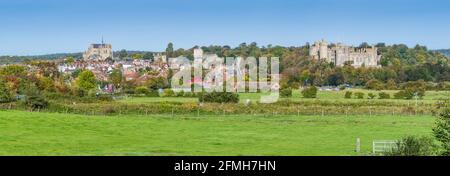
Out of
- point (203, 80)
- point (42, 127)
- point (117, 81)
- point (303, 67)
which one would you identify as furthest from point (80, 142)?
point (303, 67)

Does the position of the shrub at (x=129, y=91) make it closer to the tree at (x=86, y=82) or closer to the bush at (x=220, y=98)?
the tree at (x=86, y=82)

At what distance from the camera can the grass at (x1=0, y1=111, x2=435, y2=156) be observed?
74.9 feet

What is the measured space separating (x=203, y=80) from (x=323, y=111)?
32385mm

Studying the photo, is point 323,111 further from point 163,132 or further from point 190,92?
point 190,92

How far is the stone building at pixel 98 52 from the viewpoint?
18366cm

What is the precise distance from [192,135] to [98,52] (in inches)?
6314

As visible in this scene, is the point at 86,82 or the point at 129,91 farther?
the point at 86,82

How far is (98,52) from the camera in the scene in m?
185

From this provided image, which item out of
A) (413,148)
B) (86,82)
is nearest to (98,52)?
(86,82)

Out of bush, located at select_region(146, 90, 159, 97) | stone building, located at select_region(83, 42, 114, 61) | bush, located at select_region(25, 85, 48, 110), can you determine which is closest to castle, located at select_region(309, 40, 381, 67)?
stone building, located at select_region(83, 42, 114, 61)

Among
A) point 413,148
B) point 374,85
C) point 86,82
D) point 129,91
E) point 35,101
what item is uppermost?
point 413,148

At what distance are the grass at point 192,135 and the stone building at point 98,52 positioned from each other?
149 meters

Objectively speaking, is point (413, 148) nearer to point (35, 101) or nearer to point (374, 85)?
point (35, 101)

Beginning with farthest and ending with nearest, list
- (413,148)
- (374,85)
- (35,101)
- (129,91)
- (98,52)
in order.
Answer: (98,52)
(374,85)
(129,91)
(35,101)
(413,148)
